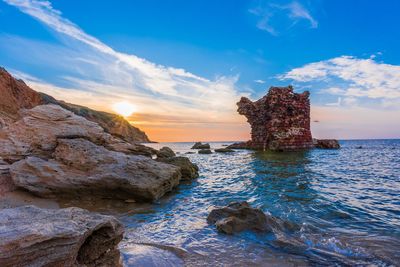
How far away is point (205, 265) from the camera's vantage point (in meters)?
6.12

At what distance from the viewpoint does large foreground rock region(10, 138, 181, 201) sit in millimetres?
11430

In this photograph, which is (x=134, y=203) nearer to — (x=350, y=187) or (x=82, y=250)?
(x=82, y=250)

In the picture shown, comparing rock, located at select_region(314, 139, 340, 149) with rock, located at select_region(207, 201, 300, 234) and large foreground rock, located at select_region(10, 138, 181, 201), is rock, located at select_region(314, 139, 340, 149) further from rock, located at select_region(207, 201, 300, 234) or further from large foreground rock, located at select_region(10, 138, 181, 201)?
rock, located at select_region(207, 201, 300, 234)

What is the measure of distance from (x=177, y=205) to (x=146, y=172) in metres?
2.44

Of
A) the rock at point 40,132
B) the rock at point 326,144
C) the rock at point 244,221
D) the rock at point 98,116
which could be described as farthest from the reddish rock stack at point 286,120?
the rock at point 244,221

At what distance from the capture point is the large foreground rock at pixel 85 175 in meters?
11.4

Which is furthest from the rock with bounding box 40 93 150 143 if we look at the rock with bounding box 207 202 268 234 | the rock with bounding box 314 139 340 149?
the rock with bounding box 314 139 340 149

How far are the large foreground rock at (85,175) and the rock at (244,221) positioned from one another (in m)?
4.27

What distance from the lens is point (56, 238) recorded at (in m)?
3.49

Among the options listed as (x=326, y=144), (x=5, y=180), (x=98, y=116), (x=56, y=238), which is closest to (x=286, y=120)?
(x=326, y=144)

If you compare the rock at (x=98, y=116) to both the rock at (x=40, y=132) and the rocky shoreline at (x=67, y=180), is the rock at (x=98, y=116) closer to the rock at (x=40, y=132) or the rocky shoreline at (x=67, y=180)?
the rock at (x=40, y=132)

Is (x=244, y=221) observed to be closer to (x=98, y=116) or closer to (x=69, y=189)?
(x=69, y=189)

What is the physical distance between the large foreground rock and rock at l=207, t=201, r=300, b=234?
4267mm

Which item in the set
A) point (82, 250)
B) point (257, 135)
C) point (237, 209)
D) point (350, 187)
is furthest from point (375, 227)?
point (257, 135)
